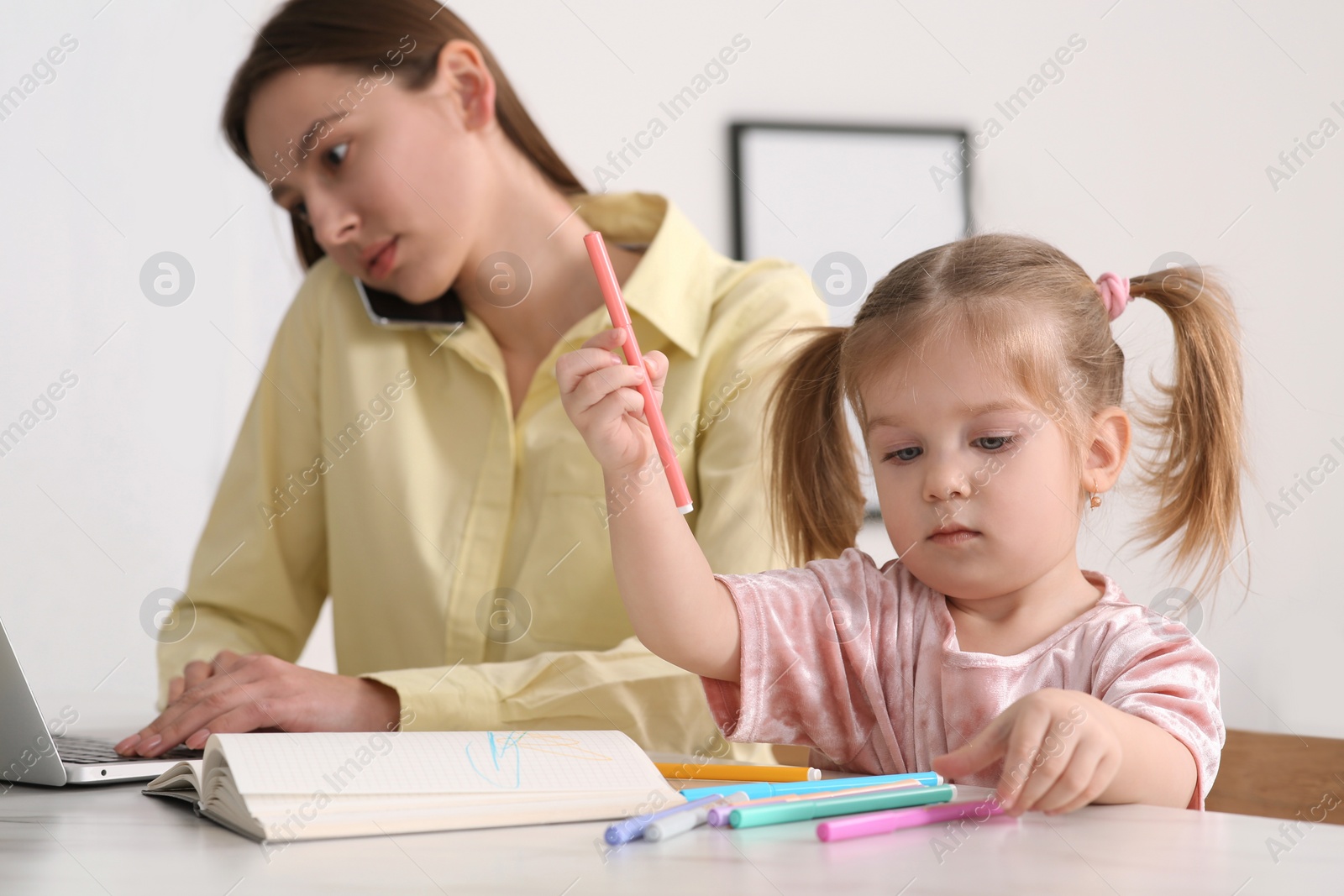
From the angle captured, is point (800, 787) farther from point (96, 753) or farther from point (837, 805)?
point (96, 753)

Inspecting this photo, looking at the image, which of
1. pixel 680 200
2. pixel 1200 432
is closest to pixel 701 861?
pixel 1200 432

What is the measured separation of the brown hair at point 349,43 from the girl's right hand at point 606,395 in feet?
2.33

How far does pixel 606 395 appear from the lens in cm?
69

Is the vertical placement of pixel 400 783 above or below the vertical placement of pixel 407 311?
below

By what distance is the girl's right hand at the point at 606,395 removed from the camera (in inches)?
26.8

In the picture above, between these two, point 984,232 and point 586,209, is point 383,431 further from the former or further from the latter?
point 984,232

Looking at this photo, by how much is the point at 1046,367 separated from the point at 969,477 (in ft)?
0.37

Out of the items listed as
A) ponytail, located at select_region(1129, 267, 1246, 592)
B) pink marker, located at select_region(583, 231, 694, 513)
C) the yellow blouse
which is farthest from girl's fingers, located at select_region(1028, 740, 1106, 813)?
the yellow blouse

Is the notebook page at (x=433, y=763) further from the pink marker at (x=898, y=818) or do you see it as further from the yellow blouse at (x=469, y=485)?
the yellow blouse at (x=469, y=485)

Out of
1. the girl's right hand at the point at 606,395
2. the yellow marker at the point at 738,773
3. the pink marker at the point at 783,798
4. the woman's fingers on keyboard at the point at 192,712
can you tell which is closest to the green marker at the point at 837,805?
the pink marker at the point at 783,798

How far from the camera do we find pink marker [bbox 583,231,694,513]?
674 millimetres

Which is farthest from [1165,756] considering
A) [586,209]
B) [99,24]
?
[99,24]

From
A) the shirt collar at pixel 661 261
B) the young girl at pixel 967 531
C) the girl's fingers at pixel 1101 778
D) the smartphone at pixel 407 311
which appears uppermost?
the shirt collar at pixel 661 261

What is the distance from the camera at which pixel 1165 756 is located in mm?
636
